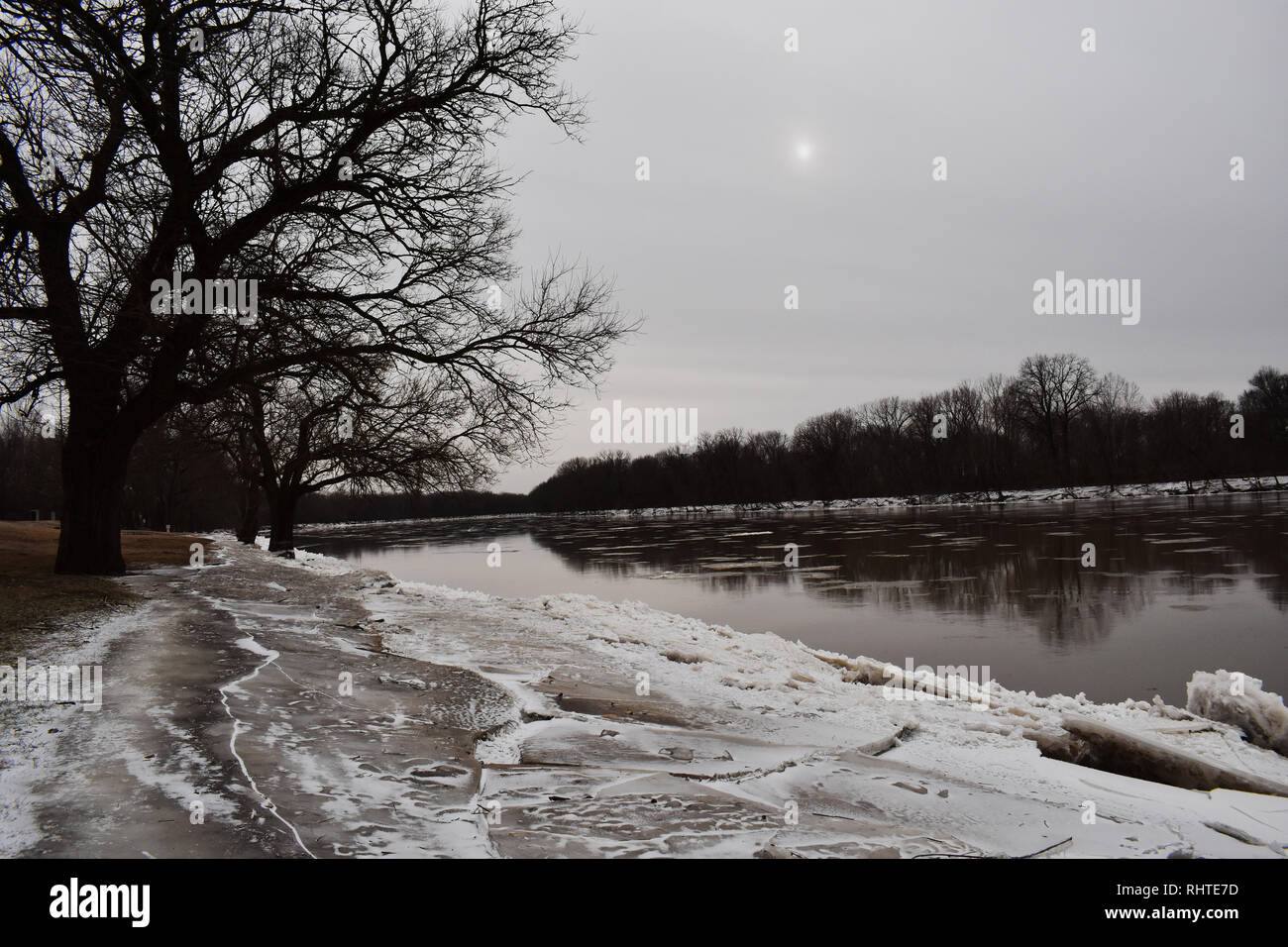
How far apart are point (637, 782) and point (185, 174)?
11.8 meters

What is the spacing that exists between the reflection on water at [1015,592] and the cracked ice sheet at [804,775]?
8.80 ft

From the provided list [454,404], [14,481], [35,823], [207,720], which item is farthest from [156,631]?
[14,481]

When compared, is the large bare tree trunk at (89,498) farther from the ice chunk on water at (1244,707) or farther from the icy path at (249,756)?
the ice chunk on water at (1244,707)

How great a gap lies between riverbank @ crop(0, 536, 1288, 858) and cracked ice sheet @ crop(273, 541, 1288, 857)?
0.08 feet

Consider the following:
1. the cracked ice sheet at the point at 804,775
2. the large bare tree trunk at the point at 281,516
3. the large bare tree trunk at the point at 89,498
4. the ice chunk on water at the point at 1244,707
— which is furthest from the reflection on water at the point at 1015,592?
the large bare tree trunk at the point at 89,498

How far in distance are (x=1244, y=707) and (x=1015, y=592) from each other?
30.0 feet

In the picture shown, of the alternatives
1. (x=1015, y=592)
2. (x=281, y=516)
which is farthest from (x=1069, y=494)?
(x=281, y=516)

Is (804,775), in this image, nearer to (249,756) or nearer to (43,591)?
(249,756)

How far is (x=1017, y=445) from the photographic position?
90438 millimetres

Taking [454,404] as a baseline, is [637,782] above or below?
below

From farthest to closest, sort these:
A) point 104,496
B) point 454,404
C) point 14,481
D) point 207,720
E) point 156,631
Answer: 1. point 14,481
2. point 454,404
3. point 104,496
4. point 156,631
5. point 207,720

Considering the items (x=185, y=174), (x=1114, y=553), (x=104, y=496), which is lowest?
(x=1114, y=553)
